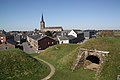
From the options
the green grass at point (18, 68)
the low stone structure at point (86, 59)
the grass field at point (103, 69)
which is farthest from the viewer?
the low stone structure at point (86, 59)

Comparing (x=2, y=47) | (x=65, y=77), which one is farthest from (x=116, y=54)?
(x=2, y=47)

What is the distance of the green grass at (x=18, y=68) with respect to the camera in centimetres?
2140

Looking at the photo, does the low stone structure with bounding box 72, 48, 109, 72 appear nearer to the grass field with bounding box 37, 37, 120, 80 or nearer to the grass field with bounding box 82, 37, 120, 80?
the grass field with bounding box 37, 37, 120, 80

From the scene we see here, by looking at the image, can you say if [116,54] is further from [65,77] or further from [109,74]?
[65,77]

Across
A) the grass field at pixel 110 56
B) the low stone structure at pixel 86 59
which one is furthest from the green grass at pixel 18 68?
the grass field at pixel 110 56

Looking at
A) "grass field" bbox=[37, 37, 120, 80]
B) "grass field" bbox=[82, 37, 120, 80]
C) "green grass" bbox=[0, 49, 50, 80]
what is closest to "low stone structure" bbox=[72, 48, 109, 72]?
"grass field" bbox=[37, 37, 120, 80]

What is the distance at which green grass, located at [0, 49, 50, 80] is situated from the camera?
2140 centimetres

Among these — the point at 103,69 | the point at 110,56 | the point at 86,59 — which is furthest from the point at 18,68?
the point at 110,56

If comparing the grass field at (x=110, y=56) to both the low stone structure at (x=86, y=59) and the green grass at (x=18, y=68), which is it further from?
the green grass at (x=18, y=68)

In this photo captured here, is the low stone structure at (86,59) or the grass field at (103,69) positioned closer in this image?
the grass field at (103,69)

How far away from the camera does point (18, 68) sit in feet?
76.0

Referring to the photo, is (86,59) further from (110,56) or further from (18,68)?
(18,68)

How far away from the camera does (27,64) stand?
2503 centimetres

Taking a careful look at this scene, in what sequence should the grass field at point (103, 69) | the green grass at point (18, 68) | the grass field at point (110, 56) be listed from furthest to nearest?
the green grass at point (18, 68), the grass field at point (103, 69), the grass field at point (110, 56)
